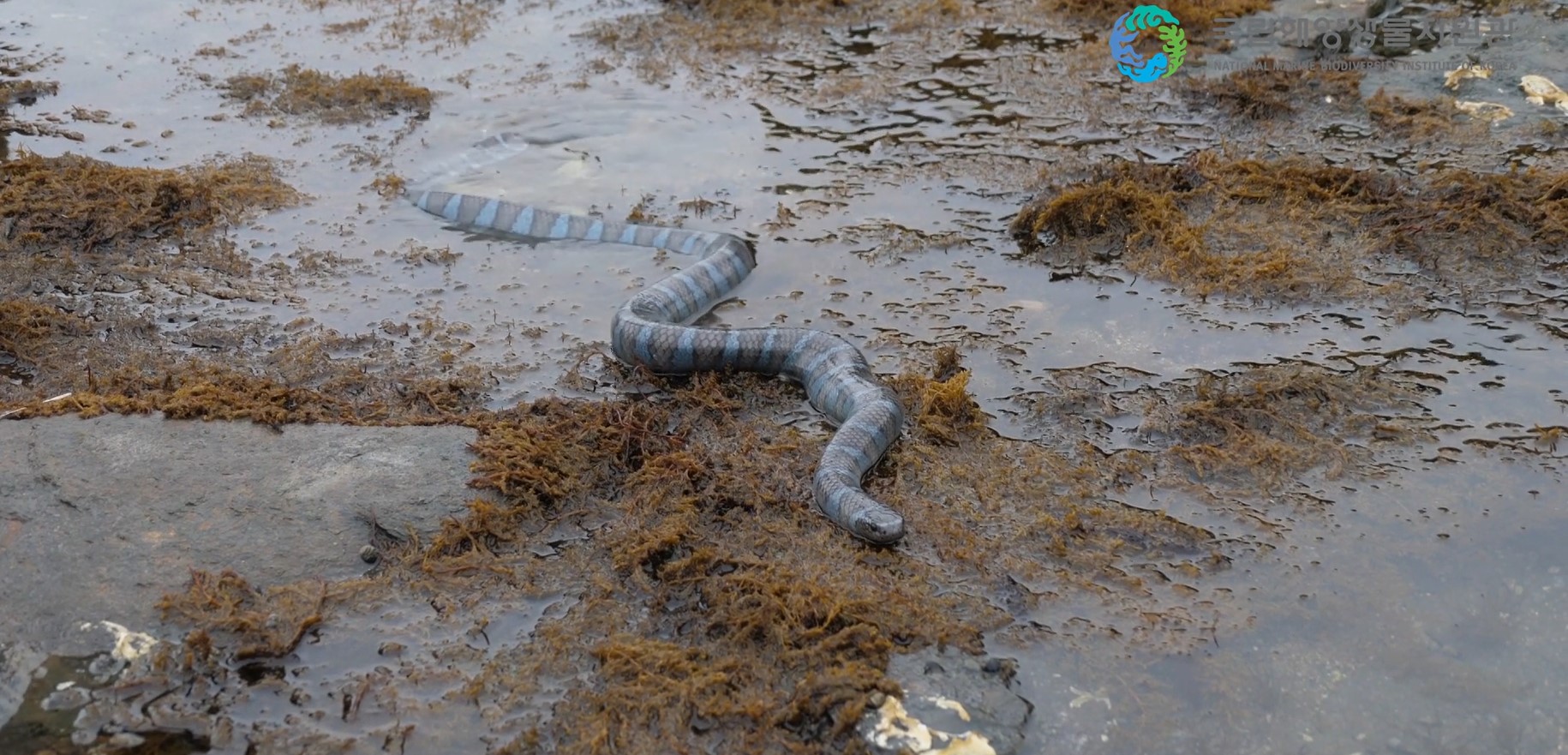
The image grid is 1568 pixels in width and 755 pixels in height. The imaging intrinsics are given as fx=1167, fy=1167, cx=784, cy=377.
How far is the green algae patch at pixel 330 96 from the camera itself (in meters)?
11.0

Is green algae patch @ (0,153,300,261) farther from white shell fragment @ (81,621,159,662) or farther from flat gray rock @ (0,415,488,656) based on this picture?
white shell fragment @ (81,621,159,662)

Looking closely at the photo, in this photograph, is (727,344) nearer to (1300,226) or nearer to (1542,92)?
(1300,226)

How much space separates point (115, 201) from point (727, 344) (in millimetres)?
5338

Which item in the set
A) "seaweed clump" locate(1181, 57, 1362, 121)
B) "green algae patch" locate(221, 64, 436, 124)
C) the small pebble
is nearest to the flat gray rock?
the small pebble

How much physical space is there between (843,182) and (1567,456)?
210 inches

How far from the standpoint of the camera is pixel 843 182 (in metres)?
9.41

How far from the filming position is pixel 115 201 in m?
9.05

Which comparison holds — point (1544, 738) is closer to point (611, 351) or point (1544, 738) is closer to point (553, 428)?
point (553, 428)

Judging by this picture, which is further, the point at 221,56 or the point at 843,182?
the point at 221,56

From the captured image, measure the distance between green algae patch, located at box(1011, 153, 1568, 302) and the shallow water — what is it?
32 cm

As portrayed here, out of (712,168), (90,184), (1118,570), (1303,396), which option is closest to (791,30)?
(712,168)

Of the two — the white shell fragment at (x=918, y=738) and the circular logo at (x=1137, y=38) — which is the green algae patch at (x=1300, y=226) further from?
the white shell fragment at (x=918, y=738)

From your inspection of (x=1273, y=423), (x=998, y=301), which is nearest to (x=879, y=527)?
(x=1273, y=423)

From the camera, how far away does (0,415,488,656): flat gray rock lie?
488 cm
